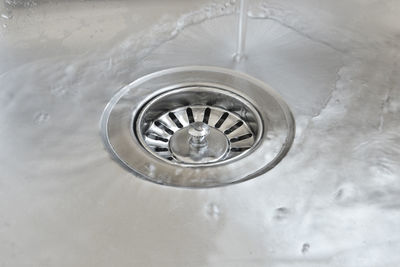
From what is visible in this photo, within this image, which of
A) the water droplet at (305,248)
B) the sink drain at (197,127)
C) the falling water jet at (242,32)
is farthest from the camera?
the falling water jet at (242,32)

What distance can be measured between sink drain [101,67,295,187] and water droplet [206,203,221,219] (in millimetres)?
38

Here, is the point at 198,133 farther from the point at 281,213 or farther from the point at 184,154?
the point at 281,213

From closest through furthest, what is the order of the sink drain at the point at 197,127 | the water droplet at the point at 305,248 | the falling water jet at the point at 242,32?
1. the water droplet at the point at 305,248
2. the sink drain at the point at 197,127
3. the falling water jet at the point at 242,32

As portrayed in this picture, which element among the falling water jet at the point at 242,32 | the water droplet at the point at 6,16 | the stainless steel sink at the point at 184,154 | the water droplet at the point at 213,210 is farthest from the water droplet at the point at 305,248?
A: the water droplet at the point at 6,16

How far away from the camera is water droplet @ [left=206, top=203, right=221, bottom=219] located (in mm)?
653

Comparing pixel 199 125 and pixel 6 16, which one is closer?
pixel 199 125

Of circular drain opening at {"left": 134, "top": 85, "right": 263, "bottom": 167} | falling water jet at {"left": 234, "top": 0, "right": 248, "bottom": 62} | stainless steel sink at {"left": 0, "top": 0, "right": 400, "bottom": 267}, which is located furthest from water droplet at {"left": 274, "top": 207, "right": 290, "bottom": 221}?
falling water jet at {"left": 234, "top": 0, "right": 248, "bottom": 62}

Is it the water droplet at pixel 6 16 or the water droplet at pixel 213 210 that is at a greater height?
the water droplet at pixel 6 16

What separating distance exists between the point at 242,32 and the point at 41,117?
37 cm

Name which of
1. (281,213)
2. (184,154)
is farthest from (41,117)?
(281,213)

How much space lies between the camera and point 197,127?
807 millimetres

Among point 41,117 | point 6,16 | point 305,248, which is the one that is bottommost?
point 305,248

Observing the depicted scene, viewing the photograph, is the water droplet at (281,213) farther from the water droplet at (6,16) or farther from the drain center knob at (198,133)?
the water droplet at (6,16)

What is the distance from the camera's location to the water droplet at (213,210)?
65 cm
